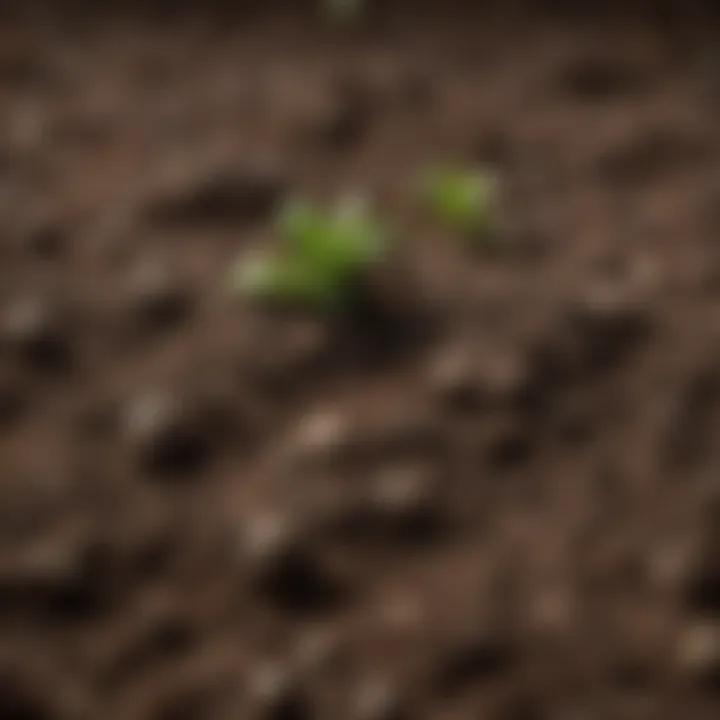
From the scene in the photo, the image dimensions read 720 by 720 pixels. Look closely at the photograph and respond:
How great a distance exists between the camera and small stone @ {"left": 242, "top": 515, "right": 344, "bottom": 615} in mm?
1332

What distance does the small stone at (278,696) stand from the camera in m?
1.23

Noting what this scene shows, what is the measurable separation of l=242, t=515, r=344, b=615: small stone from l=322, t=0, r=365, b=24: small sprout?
3.30 feet

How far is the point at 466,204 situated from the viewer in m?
1.74

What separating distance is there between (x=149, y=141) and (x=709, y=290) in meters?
0.78

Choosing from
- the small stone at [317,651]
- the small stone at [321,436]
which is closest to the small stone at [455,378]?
the small stone at [321,436]

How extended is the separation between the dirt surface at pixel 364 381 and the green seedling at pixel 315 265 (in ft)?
0.09

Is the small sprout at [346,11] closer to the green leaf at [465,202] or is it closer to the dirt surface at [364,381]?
the dirt surface at [364,381]

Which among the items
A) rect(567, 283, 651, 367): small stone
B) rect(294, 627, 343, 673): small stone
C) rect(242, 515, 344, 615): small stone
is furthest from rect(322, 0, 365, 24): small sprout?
rect(294, 627, 343, 673): small stone

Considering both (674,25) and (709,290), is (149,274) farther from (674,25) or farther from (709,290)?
(674,25)

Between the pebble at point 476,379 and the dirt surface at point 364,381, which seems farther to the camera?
the pebble at point 476,379

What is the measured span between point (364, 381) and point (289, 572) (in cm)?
29

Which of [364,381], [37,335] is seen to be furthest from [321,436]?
[37,335]

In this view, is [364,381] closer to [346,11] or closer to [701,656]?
[701,656]

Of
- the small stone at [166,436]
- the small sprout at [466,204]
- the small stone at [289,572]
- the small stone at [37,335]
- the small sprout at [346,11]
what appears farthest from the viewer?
the small sprout at [346,11]
